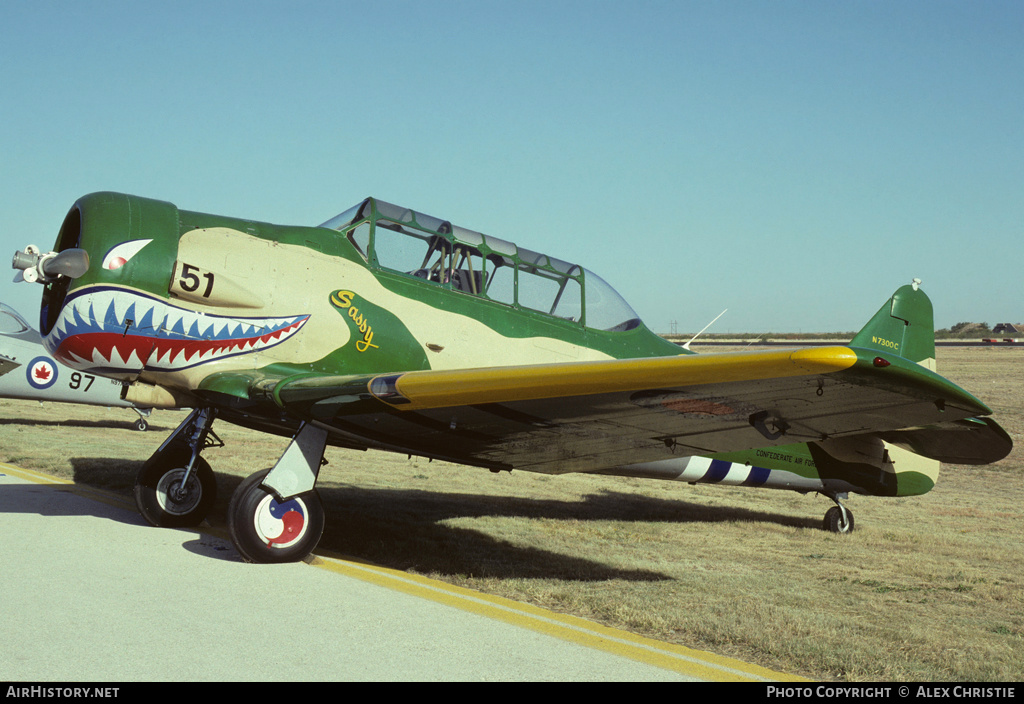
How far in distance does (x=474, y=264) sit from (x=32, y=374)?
11.9m

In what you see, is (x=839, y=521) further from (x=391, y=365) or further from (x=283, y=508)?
(x=283, y=508)

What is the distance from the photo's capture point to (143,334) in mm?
5406

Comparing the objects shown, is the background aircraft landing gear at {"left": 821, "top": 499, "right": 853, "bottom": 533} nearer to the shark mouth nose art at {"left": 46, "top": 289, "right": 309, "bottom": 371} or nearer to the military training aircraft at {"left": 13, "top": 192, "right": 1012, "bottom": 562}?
the military training aircraft at {"left": 13, "top": 192, "right": 1012, "bottom": 562}

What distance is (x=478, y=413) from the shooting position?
461 cm

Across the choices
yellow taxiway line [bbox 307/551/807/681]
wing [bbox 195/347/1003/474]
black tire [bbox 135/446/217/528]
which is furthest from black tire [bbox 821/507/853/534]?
black tire [bbox 135/446/217/528]

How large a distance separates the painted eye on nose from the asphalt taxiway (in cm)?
191

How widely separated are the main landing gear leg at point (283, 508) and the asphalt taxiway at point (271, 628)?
142mm

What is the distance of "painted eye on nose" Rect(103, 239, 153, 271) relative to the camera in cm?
534

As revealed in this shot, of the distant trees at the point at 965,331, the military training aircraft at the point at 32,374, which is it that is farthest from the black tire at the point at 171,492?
the distant trees at the point at 965,331

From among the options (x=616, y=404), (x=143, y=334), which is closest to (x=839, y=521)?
(x=616, y=404)

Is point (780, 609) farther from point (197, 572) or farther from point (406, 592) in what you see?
point (197, 572)

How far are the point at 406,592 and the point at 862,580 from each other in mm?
3381

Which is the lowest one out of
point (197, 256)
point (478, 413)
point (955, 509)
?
point (955, 509)
